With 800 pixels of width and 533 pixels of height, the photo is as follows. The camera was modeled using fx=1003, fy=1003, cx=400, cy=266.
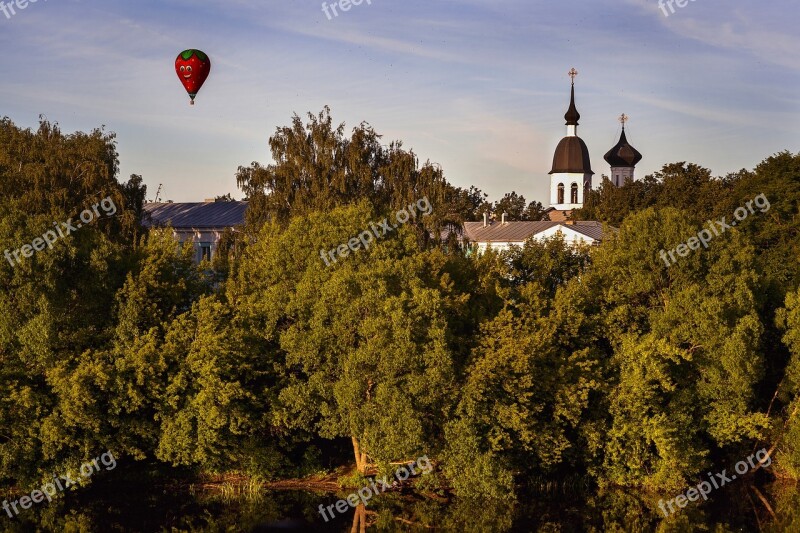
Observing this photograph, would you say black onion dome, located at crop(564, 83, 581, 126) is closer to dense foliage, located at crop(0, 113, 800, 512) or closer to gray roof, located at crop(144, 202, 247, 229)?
gray roof, located at crop(144, 202, 247, 229)

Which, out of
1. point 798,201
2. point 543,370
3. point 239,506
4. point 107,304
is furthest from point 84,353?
point 798,201

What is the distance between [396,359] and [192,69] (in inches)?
673

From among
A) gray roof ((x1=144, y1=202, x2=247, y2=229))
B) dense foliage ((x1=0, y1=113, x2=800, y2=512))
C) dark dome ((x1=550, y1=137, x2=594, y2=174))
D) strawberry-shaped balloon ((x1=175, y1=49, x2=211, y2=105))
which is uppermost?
Result: dark dome ((x1=550, y1=137, x2=594, y2=174))

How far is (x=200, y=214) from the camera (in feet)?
248

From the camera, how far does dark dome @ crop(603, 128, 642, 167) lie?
11438 centimetres

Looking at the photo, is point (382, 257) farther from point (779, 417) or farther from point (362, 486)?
point (779, 417)

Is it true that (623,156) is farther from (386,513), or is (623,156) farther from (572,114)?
(386,513)

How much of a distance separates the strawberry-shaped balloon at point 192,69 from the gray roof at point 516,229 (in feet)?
Result: 129

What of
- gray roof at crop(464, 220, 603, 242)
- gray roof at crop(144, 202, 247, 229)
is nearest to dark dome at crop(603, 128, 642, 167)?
gray roof at crop(464, 220, 603, 242)

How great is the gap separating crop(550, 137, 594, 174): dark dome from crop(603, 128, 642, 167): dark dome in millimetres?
7880

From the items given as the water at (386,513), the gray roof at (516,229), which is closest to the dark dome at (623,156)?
the gray roof at (516,229)

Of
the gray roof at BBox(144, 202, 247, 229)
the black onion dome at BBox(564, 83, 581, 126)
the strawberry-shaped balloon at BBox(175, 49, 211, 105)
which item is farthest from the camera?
the black onion dome at BBox(564, 83, 581, 126)

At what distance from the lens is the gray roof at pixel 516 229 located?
3059 inches

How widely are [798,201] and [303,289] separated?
33860mm
